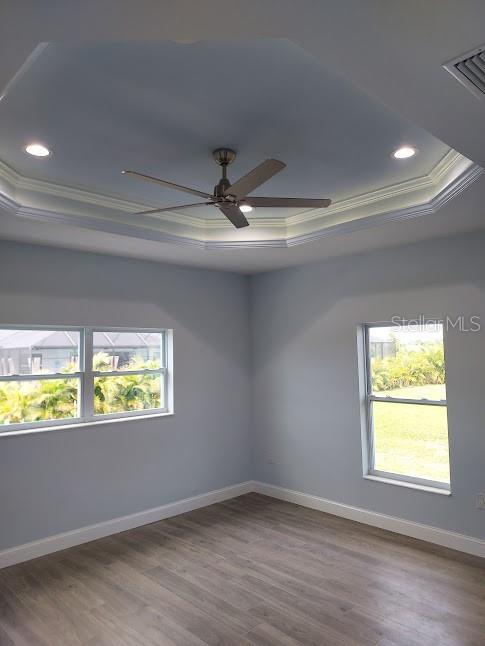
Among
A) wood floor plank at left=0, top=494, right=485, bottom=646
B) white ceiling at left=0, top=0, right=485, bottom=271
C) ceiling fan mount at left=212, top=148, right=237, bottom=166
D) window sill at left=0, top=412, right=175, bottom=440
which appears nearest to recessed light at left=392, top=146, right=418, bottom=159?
white ceiling at left=0, top=0, right=485, bottom=271

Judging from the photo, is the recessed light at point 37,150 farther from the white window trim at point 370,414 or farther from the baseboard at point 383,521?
the baseboard at point 383,521

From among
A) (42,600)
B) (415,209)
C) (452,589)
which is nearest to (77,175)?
(415,209)

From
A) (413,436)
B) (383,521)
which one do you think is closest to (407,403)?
(413,436)

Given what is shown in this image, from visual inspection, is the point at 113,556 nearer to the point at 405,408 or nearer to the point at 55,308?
the point at 55,308

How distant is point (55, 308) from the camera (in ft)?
13.5

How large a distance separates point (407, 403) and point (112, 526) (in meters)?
2.90

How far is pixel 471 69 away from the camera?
5.42ft

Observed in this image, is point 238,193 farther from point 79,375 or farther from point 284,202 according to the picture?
point 79,375

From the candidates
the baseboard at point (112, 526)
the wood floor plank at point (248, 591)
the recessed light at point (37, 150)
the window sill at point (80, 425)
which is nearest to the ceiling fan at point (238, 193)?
the recessed light at point (37, 150)

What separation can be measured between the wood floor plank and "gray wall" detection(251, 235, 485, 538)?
1.46 feet

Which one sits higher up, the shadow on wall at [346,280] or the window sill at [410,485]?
the shadow on wall at [346,280]

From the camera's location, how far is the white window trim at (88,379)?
3.99m

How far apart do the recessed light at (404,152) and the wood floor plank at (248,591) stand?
9.28 ft

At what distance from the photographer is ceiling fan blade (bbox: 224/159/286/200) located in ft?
7.29
